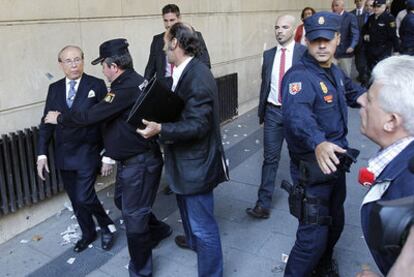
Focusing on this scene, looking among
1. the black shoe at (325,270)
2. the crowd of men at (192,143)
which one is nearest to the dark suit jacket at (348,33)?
the crowd of men at (192,143)

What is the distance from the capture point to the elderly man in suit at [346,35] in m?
8.34

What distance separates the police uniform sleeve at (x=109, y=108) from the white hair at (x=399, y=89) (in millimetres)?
1886

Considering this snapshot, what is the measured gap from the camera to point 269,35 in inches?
357

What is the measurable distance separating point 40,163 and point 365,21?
354 inches

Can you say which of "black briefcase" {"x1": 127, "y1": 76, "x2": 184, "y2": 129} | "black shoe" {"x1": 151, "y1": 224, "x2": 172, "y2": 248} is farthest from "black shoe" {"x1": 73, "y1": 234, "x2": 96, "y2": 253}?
"black briefcase" {"x1": 127, "y1": 76, "x2": 184, "y2": 129}

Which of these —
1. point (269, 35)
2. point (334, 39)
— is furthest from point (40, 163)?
point (269, 35)

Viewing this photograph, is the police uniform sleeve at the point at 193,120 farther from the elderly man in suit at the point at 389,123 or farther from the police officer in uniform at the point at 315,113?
the elderly man in suit at the point at 389,123

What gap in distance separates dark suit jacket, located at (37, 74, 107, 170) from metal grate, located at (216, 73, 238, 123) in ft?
11.9

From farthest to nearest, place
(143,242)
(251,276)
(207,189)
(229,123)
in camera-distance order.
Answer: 1. (229,123)
2. (251,276)
3. (143,242)
4. (207,189)

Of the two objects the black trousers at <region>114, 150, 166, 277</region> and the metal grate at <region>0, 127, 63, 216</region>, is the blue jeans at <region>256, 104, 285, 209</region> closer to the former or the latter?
the black trousers at <region>114, 150, 166, 277</region>

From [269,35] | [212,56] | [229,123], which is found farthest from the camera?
[269,35]

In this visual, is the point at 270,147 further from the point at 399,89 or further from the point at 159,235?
the point at 399,89

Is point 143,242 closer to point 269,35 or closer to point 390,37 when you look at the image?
point 269,35

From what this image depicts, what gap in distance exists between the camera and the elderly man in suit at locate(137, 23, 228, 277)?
2.76 m
